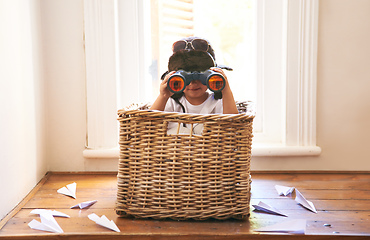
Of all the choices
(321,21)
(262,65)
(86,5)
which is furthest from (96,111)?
(321,21)

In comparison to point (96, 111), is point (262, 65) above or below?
above

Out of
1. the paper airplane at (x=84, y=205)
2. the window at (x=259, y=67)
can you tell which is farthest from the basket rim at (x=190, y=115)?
the window at (x=259, y=67)

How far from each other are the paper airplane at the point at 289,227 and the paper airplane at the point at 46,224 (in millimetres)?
578

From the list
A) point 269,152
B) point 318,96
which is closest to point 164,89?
point 269,152

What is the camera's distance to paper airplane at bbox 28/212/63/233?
114 cm

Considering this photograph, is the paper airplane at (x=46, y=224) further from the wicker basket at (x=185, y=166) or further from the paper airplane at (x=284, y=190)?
the paper airplane at (x=284, y=190)

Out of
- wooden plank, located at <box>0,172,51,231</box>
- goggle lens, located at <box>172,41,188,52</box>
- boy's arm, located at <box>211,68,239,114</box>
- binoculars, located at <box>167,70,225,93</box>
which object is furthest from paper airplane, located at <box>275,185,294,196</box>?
wooden plank, located at <box>0,172,51,231</box>

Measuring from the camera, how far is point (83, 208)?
1.33 meters

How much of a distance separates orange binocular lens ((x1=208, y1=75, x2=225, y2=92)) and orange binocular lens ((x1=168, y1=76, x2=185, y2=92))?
84mm

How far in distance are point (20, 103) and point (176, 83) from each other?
→ 57 centimetres

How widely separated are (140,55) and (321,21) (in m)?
0.82

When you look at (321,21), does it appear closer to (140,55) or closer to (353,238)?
(140,55)

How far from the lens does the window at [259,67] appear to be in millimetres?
1703

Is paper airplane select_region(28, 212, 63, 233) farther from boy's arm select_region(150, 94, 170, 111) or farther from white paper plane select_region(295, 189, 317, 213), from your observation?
white paper plane select_region(295, 189, 317, 213)
